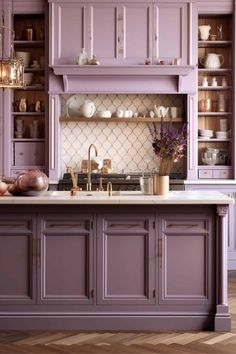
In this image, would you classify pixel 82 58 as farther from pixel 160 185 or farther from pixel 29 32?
pixel 160 185

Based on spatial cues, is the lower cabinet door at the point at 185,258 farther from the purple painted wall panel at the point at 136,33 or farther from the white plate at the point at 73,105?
the white plate at the point at 73,105

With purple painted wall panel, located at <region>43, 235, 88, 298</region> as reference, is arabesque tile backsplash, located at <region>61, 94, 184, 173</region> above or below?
above

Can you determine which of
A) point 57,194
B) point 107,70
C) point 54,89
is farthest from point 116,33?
point 57,194

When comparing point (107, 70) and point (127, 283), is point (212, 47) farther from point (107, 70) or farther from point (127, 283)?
point (127, 283)

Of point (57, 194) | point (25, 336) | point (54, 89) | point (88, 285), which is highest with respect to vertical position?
point (54, 89)

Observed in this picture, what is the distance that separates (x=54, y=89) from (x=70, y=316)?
3262 millimetres

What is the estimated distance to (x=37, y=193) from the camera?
4.80m

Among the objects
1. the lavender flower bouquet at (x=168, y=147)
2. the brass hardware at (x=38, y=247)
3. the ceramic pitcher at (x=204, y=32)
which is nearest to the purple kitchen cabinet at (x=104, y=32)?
the ceramic pitcher at (x=204, y=32)

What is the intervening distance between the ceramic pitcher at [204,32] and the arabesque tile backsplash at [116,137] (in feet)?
2.54

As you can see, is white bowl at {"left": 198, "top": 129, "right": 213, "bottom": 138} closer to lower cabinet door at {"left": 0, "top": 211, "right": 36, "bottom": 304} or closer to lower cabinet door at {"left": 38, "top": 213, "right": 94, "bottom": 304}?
lower cabinet door at {"left": 38, "top": 213, "right": 94, "bottom": 304}

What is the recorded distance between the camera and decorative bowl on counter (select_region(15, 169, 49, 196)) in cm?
477

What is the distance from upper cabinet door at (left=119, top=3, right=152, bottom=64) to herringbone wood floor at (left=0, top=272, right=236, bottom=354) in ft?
11.6

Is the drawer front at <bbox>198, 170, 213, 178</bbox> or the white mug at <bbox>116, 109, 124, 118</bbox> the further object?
the white mug at <bbox>116, 109, 124, 118</bbox>

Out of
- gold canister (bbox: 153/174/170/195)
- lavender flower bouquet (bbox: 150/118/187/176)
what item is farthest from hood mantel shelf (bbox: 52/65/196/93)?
gold canister (bbox: 153/174/170/195)
